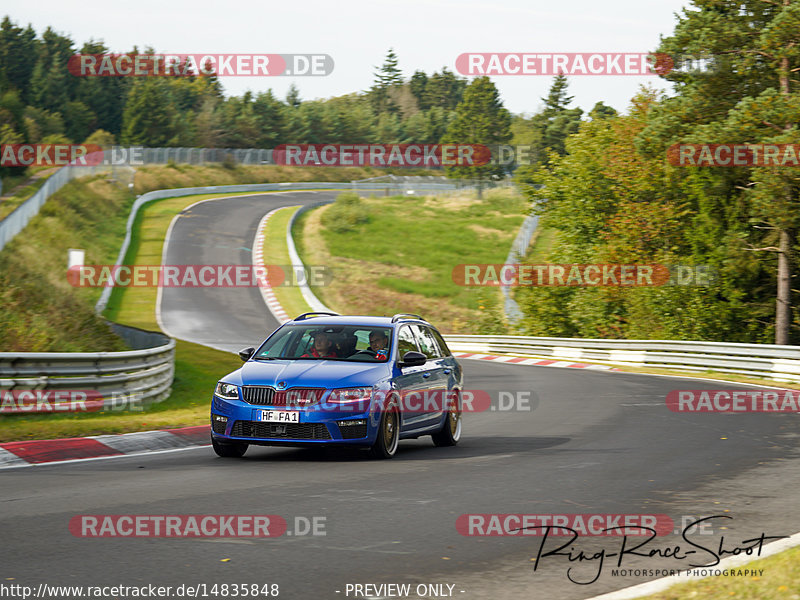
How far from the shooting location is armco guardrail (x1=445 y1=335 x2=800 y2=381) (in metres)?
27.1

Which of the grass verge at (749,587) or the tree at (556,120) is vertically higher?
the tree at (556,120)

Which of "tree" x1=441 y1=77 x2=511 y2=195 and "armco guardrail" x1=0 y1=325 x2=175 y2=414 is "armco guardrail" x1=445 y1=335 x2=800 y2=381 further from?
"tree" x1=441 y1=77 x2=511 y2=195

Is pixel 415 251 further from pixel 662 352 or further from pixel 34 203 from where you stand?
pixel 662 352

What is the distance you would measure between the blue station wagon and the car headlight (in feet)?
0.04

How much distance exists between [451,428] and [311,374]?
279 cm

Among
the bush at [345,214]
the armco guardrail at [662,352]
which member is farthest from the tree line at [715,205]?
the bush at [345,214]

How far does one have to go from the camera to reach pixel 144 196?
75188mm

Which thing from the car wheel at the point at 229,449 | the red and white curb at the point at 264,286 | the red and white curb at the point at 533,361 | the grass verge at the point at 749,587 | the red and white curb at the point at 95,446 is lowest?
the red and white curb at the point at 533,361

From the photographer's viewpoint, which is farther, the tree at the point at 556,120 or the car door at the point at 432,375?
the tree at the point at 556,120

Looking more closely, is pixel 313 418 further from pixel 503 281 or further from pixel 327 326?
pixel 503 281

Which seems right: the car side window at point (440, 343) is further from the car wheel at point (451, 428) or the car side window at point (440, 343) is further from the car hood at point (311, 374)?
the car hood at point (311, 374)

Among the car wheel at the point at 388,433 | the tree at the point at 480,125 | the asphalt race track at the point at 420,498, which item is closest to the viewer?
the asphalt race track at the point at 420,498

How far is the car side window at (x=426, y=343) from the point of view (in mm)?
13109

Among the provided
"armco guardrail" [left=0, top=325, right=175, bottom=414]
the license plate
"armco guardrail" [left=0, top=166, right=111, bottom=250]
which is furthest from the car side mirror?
"armco guardrail" [left=0, top=166, right=111, bottom=250]
